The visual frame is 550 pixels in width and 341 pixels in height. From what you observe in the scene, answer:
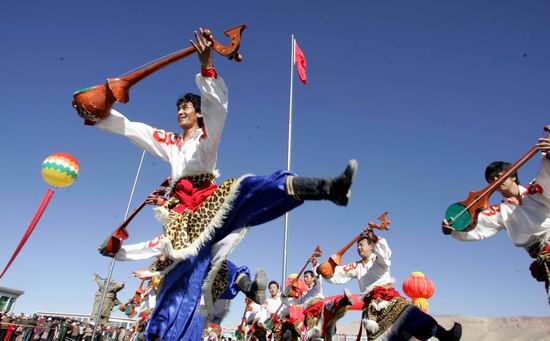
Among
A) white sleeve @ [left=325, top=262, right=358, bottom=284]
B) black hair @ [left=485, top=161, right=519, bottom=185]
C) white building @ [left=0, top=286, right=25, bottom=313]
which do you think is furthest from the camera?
white building @ [left=0, top=286, right=25, bottom=313]

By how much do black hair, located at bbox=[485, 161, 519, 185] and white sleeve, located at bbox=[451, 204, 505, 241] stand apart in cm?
33

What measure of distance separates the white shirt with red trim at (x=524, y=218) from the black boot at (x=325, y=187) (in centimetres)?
208

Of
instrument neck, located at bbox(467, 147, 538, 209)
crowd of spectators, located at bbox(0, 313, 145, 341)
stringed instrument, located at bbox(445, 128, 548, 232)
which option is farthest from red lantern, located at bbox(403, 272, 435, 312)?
crowd of spectators, located at bbox(0, 313, 145, 341)

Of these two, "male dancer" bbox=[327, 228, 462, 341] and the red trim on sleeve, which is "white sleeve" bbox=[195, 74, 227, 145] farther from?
"male dancer" bbox=[327, 228, 462, 341]

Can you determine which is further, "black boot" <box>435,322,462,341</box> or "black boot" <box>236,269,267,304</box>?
"black boot" <box>435,322,462,341</box>

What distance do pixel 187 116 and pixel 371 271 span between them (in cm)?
456

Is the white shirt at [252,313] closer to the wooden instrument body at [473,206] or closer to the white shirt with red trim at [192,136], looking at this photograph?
the wooden instrument body at [473,206]

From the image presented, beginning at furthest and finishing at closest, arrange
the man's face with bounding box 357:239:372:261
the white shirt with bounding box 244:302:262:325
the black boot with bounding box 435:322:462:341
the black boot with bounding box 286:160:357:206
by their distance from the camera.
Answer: the white shirt with bounding box 244:302:262:325 → the man's face with bounding box 357:239:372:261 → the black boot with bounding box 435:322:462:341 → the black boot with bounding box 286:160:357:206

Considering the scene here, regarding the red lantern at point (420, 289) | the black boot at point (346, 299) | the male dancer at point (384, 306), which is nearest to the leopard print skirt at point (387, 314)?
the male dancer at point (384, 306)

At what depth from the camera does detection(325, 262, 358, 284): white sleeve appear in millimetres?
6941

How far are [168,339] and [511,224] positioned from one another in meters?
3.40

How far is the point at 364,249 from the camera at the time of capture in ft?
22.3

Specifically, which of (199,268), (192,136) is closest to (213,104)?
(192,136)

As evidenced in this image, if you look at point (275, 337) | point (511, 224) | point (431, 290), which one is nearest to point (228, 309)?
point (511, 224)
